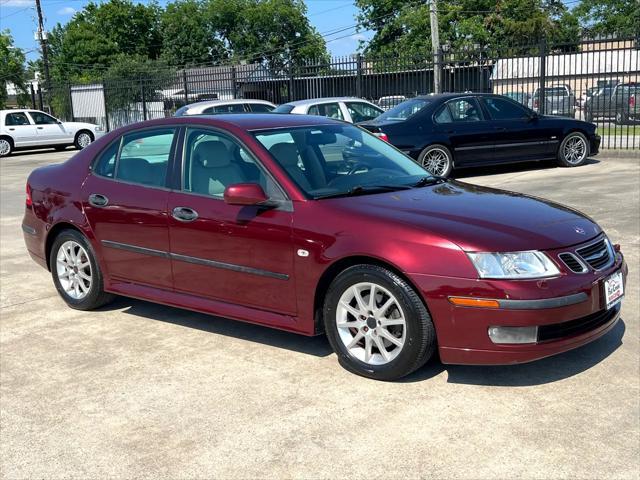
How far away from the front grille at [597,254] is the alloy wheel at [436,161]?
8528 mm

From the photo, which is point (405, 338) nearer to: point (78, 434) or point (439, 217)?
point (439, 217)

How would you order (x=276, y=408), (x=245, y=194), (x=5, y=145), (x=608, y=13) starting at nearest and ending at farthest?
(x=276, y=408)
(x=245, y=194)
(x=5, y=145)
(x=608, y=13)

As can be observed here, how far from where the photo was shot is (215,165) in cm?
502

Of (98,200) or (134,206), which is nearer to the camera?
(134,206)

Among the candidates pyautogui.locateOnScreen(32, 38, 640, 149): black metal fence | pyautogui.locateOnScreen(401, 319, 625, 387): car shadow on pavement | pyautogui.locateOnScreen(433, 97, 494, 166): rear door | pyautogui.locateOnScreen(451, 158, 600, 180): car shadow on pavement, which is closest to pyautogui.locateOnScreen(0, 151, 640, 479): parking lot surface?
pyautogui.locateOnScreen(401, 319, 625, 387): car shadow on pavement

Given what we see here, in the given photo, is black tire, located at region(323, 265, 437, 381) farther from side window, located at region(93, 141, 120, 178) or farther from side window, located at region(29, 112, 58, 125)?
side window, located at region(29, 112, 58, 125)

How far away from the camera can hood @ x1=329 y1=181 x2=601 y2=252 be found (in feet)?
13.2

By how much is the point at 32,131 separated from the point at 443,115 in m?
17.1

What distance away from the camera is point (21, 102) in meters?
52.1

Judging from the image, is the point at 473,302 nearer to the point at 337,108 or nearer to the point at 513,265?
the point at 513,265

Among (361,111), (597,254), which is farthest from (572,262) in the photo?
(361,111)

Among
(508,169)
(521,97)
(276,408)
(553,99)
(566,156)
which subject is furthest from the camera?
(521,97)

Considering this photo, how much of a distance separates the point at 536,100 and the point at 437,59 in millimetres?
3009

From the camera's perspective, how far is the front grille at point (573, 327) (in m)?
3.96
